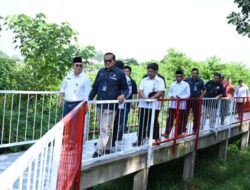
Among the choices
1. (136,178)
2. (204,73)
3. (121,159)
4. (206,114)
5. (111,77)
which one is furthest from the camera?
(204,73)

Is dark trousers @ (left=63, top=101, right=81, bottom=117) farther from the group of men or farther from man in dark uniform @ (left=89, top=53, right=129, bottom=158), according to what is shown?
man in dark uniform @ (left=89, top=53, right=129, bottom=158)

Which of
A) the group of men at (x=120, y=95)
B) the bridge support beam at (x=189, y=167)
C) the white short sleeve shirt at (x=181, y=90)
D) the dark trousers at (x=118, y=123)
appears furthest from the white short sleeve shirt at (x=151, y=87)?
the bridge support beam at (x=189, y=167)

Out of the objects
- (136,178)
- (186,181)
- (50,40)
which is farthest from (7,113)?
(186,181)

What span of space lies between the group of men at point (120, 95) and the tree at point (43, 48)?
2866 mm

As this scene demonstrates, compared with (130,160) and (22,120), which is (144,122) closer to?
(130,160)

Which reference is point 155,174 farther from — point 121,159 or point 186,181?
point 121,159

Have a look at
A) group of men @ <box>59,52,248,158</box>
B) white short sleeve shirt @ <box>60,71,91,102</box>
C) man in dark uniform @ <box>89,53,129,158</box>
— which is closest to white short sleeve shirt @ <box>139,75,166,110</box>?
group of men @ <box>59,52,248,158</box>

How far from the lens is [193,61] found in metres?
23.9

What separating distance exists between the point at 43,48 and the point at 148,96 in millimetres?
4252

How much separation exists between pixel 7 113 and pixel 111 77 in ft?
12.2

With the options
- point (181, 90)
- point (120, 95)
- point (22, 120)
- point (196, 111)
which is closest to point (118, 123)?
point (120, 95)

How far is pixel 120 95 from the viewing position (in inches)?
238

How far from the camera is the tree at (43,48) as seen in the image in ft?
34.4

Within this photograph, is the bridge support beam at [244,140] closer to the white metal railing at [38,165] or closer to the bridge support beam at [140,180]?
the bridge support beam at [140,180]
